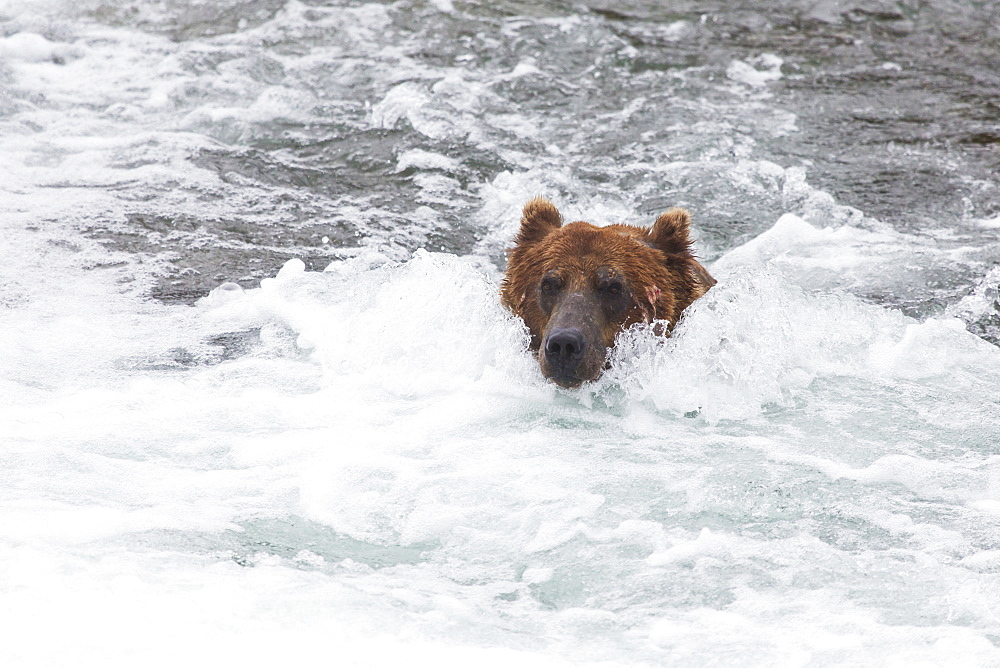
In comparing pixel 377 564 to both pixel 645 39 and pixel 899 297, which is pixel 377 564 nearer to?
pixel 899 297

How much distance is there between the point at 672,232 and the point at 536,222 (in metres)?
0.76

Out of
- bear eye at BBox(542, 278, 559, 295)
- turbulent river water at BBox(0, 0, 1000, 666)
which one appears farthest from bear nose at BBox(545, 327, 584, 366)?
bear eye at BBox(542, 278, 559, 295)

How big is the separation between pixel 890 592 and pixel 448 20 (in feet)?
30.1

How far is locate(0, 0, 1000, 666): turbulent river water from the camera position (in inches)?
155

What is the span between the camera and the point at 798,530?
4.45 meters

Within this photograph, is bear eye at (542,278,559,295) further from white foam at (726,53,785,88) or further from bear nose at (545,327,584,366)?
white foam at (726,53,785,88)

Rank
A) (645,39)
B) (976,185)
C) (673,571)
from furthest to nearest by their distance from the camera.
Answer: (645,39), (976,185), (673,571)

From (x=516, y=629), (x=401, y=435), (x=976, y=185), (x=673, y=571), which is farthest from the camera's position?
(x=976, y=185)

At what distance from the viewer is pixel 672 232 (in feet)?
20.6

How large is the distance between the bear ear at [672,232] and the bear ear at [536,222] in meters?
0.57

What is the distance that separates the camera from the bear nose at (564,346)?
5.46 m

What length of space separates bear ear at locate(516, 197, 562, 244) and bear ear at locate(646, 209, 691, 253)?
57 cm

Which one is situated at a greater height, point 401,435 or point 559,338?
point 559,338

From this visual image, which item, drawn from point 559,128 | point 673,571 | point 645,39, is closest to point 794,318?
point 673,571
